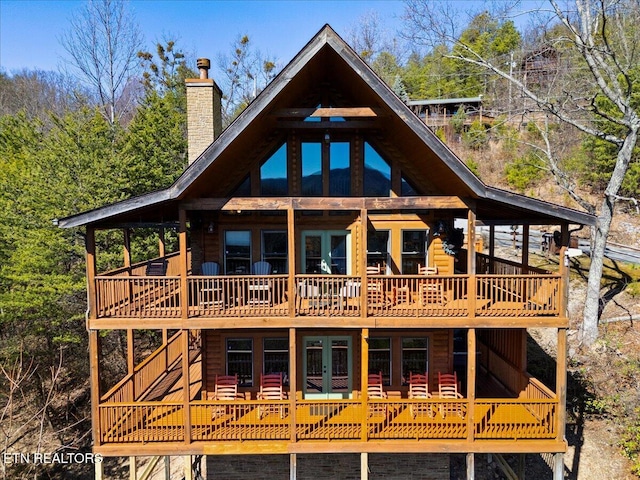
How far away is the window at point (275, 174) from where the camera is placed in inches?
480

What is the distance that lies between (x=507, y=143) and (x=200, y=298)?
37929mm

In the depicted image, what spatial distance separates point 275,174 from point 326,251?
2901mm

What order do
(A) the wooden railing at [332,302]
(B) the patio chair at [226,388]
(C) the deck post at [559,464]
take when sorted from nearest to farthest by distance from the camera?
(A) the wooden railing at [332,302]
(C) the deck post at [559,464]
(B) the patio chair at [226,388]

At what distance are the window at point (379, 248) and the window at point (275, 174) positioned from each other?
3.15m

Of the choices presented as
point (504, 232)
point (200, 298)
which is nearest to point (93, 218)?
point (200, 298)

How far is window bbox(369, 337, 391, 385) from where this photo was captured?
42.3 ft

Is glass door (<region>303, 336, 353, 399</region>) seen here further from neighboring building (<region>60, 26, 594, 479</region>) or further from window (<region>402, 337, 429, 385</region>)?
window (<region>402, 337, 429, 385</region>)

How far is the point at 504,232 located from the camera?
110ft

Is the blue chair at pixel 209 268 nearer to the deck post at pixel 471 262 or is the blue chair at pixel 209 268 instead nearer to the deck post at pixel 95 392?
the deck post at pixel 95 392

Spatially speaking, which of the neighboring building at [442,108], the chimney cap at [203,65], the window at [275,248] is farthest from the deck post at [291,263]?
the neighboring building at [442,108]

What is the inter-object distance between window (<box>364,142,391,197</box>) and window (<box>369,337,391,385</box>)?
4.79 metres

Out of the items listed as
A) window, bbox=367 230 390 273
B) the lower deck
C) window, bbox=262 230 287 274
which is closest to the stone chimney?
window, bbox=262 230 287 274

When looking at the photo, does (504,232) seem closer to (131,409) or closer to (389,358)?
(389,358)

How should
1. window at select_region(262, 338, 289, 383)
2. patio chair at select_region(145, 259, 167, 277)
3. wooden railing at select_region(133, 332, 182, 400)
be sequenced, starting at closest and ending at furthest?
wooden railing at select_region(133, 332, 182, 400) → window at select_region(262, 338, 289, 383) → patio chair at select_region(145, 259, 167, 277)
